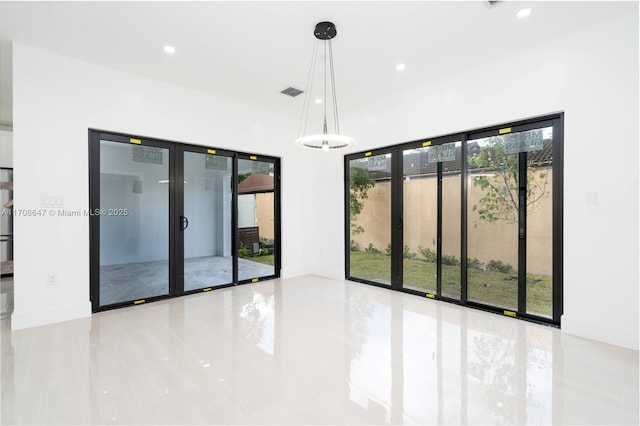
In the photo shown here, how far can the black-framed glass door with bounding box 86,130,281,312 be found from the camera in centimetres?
426

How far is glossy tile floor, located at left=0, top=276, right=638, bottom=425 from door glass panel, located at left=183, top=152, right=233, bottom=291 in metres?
1.22

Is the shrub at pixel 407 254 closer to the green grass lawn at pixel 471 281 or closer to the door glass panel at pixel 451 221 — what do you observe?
the green grass lawn at pixel 471 281

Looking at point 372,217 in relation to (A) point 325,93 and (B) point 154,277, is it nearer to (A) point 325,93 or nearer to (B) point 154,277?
(A) point 325,93

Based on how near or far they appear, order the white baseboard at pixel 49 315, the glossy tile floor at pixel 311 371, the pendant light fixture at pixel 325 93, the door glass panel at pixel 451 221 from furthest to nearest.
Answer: the door glass panel at pixel 451 221 < the white baseboard at pixel 49 315 < the pendant light fixture at pixel 325 93 < the glossy tile floor at pixel 311 371

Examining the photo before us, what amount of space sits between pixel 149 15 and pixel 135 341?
3.19 metres

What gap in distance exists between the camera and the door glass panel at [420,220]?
4.70 meters

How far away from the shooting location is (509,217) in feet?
13.0

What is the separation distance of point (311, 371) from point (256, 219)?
372 centimetres

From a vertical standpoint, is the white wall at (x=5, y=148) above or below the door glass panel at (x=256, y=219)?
above

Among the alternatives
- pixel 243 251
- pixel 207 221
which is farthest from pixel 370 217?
pixel 207 221

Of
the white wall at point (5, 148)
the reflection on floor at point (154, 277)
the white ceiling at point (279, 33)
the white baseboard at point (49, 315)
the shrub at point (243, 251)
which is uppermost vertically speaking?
the white ceiling at point (279, 33)

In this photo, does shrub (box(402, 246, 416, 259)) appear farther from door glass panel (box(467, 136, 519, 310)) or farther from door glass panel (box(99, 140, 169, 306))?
door glass panel (box(99, 140, 169, 306))

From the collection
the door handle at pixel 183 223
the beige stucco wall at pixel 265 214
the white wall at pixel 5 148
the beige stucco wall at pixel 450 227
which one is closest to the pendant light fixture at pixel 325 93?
the beige stucco wall at pixel 450 227

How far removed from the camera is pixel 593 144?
3.24 meters
